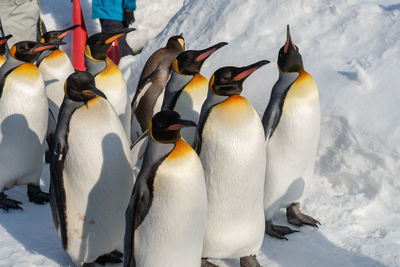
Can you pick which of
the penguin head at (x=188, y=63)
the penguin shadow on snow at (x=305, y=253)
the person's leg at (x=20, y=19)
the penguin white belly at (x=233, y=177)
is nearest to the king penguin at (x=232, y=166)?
the penguin white belly at (x=233, y=177)

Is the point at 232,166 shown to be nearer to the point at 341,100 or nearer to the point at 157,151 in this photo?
the point at 157,151

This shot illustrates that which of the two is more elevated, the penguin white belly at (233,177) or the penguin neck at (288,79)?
the penguin neck at (288,79)

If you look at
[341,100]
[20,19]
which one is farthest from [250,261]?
[20,19]

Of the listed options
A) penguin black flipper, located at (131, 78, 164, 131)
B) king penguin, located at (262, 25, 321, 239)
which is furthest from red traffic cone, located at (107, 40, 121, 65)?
king penguin, located at (262, 25, 321, 239)

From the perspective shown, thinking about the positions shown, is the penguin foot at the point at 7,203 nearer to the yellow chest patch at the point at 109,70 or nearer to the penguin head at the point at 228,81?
the yellow chest patch at the point at 109,70

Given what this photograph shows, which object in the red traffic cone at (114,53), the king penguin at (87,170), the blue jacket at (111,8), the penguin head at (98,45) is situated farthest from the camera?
the blue jacket at (111,8)

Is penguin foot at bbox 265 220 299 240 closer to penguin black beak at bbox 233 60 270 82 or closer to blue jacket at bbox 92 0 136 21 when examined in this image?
penguin black beak at bbox 233 60 270 82

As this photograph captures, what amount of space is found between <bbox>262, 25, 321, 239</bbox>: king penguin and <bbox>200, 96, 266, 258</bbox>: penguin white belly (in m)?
0.47

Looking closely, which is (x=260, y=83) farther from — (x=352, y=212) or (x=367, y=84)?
(x=352, y=212)

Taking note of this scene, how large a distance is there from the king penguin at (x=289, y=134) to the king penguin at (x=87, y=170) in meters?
0.97

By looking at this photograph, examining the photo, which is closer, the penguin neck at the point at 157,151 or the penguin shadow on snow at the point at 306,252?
the penguin neck at the point at 157,151

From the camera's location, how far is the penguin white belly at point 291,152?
9.79 feet

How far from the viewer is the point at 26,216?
Answer: 331 cm

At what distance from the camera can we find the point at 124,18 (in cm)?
673
